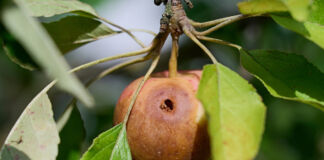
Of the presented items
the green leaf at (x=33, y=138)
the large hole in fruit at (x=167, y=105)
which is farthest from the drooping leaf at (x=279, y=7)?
the green leaf at (x=33, y=138)

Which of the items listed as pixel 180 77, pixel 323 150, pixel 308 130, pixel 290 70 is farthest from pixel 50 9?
pixel 323 150

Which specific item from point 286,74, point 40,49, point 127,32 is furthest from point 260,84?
point 40,49

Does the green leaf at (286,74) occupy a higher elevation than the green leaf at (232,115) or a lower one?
lower

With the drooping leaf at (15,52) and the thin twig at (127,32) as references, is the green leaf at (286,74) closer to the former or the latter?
the thin twig at (127,32)

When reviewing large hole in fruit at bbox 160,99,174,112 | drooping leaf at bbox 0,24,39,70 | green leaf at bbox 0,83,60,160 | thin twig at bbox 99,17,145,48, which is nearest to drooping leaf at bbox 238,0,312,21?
large hole in fruit at bbox 160,99,174,112

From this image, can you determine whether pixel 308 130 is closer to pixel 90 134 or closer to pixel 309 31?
pixel 90 134

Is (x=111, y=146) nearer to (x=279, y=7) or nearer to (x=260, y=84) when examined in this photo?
(x=279, y=7)

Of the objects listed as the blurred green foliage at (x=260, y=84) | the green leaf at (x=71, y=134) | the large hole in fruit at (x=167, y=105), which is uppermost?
the large hole in fruit at (x=167, y=105)

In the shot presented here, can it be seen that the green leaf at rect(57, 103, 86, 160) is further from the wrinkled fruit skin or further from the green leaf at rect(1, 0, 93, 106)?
the green leaf at rect(1, 0, 93, 106)
